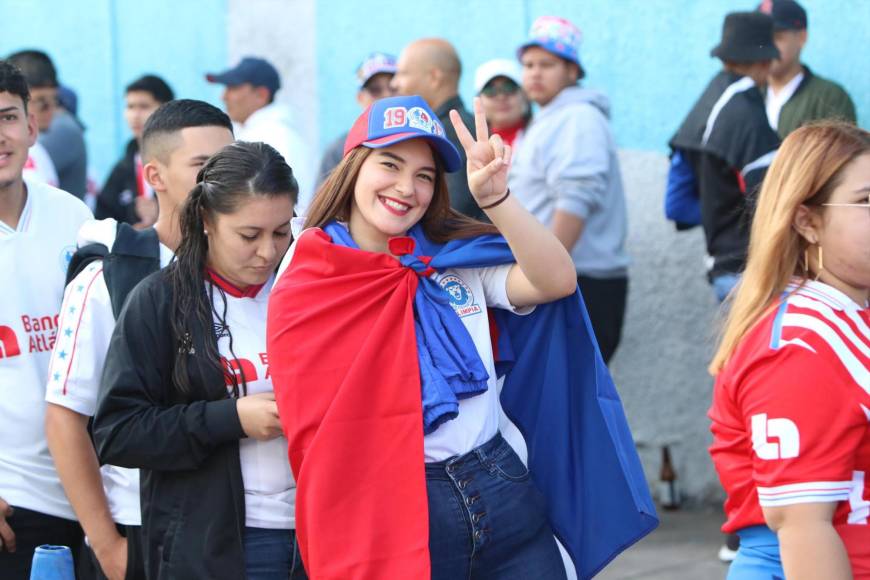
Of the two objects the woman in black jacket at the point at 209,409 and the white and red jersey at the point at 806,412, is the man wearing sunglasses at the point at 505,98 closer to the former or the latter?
the woman in black jacket at the point at 209,409

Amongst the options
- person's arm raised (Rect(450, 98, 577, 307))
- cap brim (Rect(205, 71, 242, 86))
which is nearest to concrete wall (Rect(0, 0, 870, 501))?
cap brim (Rect(205, 71, 242, 86))

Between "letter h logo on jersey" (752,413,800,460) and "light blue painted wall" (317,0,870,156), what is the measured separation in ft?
11.7

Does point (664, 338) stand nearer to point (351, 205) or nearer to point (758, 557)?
point (351, 205)

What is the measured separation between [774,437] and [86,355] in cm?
169

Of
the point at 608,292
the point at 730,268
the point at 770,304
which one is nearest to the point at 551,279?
the point at 770,304

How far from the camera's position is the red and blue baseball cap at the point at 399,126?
2988 mm

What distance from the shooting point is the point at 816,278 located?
109 inches

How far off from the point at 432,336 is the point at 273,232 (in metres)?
0.55

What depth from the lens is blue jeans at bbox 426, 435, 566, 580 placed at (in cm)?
280

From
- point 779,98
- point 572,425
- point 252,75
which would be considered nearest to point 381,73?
point 252,75

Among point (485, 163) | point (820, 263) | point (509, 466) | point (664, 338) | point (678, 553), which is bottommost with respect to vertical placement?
point (678, 553)

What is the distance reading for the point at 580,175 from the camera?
230 inches

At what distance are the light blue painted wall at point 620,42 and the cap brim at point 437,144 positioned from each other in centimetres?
323

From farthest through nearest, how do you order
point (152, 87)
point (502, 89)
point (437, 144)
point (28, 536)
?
point (152, 87)
point (502, 89)
point (28, 536)
point (437, 144)
